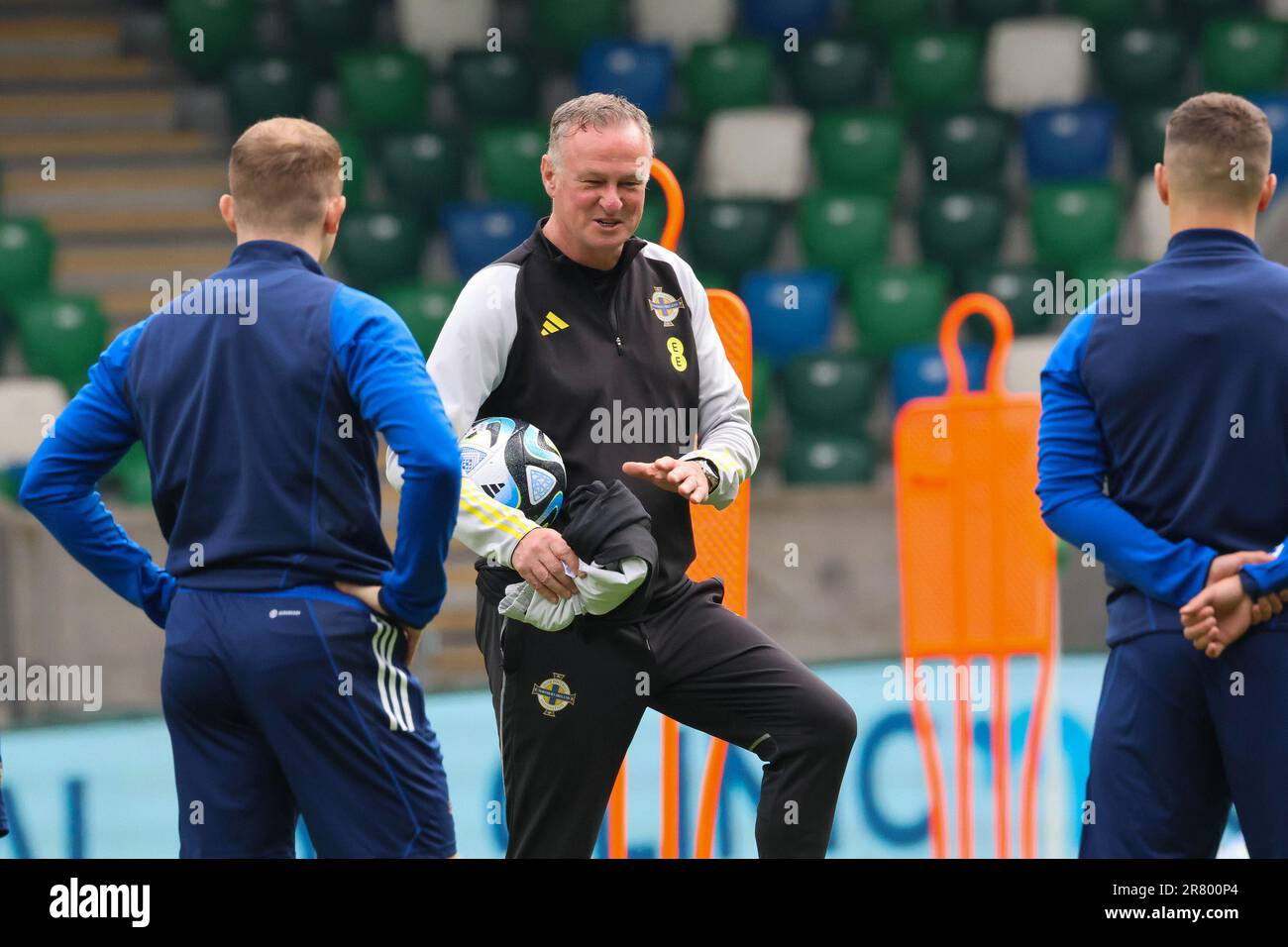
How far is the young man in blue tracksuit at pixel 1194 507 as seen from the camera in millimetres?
2814

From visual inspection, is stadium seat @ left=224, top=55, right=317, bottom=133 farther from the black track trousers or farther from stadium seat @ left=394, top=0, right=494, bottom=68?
the black track trousers

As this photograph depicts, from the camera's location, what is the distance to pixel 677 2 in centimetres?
1004

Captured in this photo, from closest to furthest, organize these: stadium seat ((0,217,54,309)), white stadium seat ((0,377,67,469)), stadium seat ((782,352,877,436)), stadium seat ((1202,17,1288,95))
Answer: white stadium seat ((0,377,67,469)), stadium seat ((782,352,877,436)), stadium seat ((0,217,54,309)), stadium seat ((1202,17,1288,95))

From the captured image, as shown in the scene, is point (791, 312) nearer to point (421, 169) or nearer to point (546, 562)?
point (421, 169)

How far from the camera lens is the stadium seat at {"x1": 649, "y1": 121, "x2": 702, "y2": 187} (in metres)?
9.16

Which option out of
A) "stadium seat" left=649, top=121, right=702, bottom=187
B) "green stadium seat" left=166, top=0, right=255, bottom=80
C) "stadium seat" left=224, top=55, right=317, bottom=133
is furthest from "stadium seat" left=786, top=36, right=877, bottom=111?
"green stadium seat" left=166, top=0, right=255, bottom=80

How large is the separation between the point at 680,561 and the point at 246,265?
1063mm

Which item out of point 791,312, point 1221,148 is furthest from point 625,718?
point 791,312

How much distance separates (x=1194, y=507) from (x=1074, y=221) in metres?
6.52

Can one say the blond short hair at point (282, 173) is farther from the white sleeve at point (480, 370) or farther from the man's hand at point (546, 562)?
the man's hand at point (546, 562)

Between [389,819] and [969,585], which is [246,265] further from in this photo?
[969,585]

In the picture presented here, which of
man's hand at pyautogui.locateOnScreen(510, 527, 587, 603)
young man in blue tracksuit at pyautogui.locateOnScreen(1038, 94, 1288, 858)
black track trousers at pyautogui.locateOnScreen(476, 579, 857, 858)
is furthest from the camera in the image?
black track trousers at pyautogui.locateOnScreen(476, 579, 857, 858)

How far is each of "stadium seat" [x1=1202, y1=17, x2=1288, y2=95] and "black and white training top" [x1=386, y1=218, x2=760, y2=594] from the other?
7.14 meters
